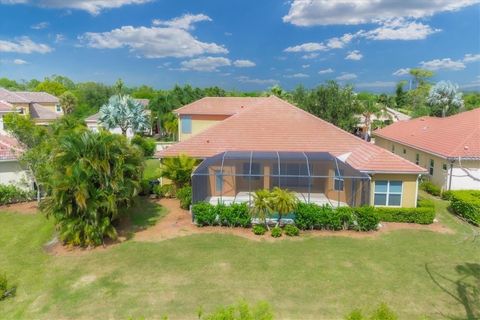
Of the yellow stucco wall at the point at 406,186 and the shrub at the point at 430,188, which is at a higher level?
the yellow stucco wall at the point at 406,186

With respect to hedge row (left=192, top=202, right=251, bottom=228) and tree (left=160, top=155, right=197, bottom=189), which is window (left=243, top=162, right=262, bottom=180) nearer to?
tree (left=160, top=155, right=197, bottom=189)

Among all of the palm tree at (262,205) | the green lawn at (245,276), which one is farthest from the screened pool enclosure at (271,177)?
the green lawn at (245,276)

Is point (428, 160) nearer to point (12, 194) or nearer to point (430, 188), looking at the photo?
point (430, 188)

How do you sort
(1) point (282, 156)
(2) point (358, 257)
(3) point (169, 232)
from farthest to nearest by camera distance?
(1) point (282, 156) → (3) point (169, 232) → (2) point (358, 257)

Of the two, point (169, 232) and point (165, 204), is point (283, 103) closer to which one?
point (165, 204)

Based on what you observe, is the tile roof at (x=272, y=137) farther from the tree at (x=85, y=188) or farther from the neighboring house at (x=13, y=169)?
the neighboring house at (x=13, y=169)

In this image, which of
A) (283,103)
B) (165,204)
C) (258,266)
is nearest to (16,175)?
(165,204)

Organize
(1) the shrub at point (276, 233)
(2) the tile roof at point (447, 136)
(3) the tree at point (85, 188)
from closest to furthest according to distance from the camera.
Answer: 1. (3) the tree at point (85, 188)
2. (1) the shrub at point (276, 233)
3. (2) the tile roof at point (447, 136)
